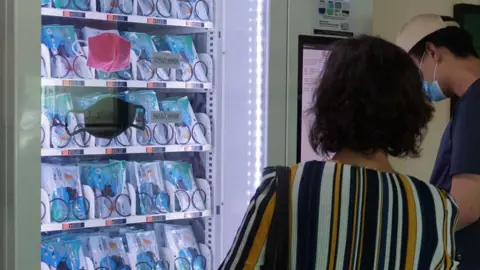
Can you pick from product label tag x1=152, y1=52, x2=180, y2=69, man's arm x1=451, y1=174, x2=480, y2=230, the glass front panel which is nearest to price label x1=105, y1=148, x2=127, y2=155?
the glass front panel

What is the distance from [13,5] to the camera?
2.10 metres

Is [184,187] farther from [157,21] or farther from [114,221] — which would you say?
[157,21]

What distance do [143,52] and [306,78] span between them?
0.65 meters

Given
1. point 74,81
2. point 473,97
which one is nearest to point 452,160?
point 473,97

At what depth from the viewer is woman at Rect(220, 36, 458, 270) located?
1.39 meters

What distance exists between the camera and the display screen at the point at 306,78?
271 centimetres

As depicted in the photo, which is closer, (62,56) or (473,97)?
(473,97)

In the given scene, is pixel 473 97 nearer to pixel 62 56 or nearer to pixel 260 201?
pixel 260 201

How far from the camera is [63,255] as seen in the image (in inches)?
102

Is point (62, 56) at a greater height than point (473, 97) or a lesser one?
greater

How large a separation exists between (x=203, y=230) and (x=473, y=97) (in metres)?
1.22

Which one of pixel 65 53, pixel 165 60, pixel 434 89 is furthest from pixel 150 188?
pixel 434 89

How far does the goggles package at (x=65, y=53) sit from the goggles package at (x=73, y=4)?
0.13 m

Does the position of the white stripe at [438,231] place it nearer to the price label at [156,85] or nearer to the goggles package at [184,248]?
the price label at [156,85]
